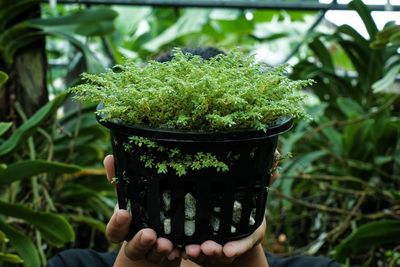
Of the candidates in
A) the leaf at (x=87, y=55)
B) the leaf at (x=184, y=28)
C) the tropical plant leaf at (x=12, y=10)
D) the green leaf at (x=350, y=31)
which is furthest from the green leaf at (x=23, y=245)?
the leaf at (x=184, y=28)

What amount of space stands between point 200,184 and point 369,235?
3.27ft

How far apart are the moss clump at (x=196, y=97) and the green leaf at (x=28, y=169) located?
2.42 feet

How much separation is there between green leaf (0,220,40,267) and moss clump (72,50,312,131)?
2.58ft

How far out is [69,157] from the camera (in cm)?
239

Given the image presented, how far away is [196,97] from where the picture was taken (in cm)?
112

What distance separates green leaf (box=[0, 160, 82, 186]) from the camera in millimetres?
1907

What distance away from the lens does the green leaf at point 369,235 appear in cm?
202

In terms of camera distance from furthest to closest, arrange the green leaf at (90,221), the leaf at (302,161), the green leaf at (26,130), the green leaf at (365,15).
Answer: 1. the leaf at (302,161)
2. the green leaf at (90,221)
3. the green leaf at (26,130)
4. the green leaf at (365,15)

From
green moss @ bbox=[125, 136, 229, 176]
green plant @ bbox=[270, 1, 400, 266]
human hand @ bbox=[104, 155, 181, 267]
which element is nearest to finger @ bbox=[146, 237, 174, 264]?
human hand @ bbox=[104, 155, 181, 267]

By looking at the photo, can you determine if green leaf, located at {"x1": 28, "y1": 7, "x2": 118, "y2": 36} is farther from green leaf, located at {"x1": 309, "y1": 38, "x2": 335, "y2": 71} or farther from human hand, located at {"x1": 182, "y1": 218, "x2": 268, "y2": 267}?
human hand, located at {"x1": 182, "y1": 218, "x2": 268, "y2": 267}

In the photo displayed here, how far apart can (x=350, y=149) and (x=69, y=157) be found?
90 cm

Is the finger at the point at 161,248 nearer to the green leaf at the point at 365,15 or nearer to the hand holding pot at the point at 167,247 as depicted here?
the hand holding pot at the point at 167,247

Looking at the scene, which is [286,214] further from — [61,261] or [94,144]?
[61,261]

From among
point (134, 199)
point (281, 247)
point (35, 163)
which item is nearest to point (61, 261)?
point (35, 163)
